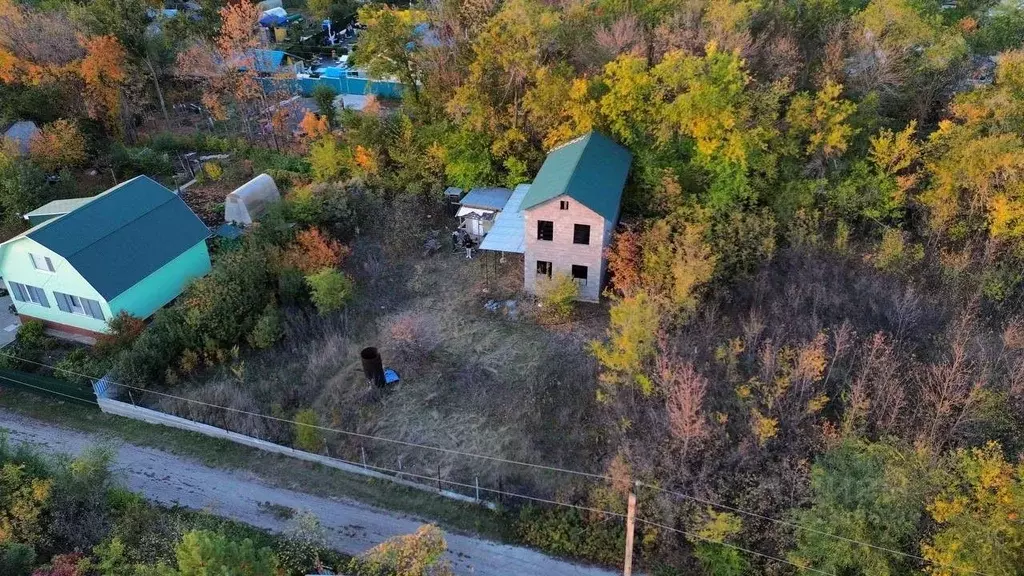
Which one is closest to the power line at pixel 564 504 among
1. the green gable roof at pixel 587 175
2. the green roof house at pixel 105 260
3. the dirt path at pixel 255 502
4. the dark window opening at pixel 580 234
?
the dirt path at pixel 255 502

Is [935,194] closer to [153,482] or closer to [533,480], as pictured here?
[533,480]

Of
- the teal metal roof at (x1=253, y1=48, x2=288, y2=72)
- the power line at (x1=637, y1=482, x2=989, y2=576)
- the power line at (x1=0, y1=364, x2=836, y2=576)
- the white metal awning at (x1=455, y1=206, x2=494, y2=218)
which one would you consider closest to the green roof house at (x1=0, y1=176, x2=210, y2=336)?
the white metal awning at (x1=455, y1=206, x2=494, y2=218)

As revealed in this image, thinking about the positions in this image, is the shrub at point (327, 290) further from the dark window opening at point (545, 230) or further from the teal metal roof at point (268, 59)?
the teal metal roof at point (268, 59)

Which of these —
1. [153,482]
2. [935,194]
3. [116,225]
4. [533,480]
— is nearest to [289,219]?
[116,225]

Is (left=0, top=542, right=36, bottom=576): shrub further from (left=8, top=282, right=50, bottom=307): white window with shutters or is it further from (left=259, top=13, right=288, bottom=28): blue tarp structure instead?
(left=259, top=13, right=288, bottom=28): blue tarp structure

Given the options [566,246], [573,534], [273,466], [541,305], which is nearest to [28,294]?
[273,466]

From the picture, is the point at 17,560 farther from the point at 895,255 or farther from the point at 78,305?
the point at 895,255
